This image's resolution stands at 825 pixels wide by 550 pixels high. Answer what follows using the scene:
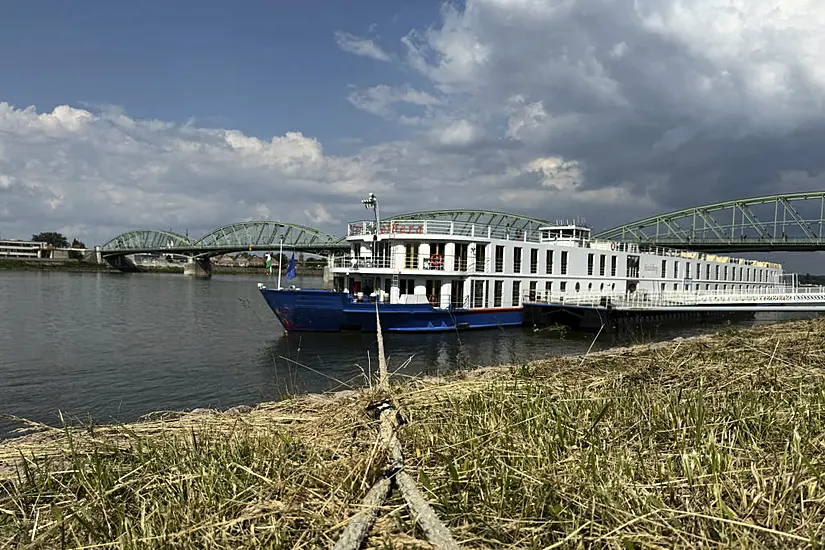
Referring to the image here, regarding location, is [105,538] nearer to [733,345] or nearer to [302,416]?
[302,416]

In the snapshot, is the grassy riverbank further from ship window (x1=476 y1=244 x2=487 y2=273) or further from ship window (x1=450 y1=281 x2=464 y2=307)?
ship window (x1=476 y1=244 x2=487 y2=273)

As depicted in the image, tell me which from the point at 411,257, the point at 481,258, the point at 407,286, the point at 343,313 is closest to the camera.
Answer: the point at 343,313

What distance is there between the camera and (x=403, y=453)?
13.3ft

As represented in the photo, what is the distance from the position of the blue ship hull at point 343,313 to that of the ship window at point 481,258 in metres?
2.97

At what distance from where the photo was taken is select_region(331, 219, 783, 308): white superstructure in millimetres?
26062

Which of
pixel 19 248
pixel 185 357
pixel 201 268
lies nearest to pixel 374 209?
pixel 185 357

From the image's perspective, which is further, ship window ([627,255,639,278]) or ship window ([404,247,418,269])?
ship window ([627,255,639,278])

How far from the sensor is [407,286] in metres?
26.4

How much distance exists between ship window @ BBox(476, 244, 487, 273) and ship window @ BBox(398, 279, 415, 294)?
391 cm

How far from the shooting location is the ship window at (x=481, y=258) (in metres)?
28.0

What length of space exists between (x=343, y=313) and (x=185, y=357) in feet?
23.0

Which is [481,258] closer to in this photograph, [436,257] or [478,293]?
[478,293]

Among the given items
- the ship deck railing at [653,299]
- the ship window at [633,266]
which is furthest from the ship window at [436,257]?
the ship window at [633,266]

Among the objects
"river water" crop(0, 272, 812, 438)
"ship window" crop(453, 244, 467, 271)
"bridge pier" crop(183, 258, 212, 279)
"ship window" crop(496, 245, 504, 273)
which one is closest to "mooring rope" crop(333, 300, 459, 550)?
"river water" crop(0, 272, 812, 438)
